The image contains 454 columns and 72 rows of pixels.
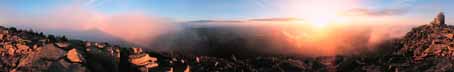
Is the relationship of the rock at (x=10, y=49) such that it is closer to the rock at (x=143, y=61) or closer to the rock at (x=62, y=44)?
Result: the rock at (x=62, y=44)

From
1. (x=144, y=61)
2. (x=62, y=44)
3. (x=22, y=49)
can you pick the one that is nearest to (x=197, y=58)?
(x=144, y=61)

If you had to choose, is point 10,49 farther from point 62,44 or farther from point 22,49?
point 62,44

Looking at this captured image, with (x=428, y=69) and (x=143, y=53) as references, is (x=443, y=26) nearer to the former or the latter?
(x=428, y=69)

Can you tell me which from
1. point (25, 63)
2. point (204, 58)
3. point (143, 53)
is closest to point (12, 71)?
point (25, 63)

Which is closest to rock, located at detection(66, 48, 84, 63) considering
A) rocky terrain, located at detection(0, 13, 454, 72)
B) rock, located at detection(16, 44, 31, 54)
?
rocky terrain, located at detection(0, 13, 454, 72)

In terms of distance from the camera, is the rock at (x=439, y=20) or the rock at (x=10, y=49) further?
the rock at (x=439, y=20)

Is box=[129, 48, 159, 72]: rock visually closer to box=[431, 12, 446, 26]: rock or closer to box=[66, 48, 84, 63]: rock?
box=[66, 48, 84, 63]: rock

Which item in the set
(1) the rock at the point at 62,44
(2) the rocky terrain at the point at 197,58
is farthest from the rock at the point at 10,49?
(1) the rock at the point at 62,44
